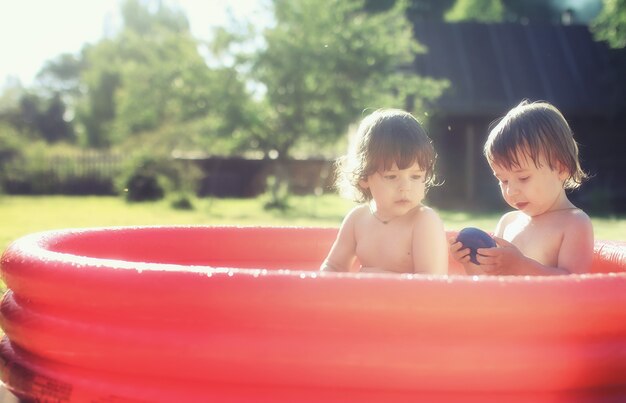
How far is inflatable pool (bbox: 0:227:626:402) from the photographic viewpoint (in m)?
1.69

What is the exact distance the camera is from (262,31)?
1591 centimetres

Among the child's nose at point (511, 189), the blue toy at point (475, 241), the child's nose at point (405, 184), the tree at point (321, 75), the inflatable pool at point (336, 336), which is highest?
the tree at point (321, 75)

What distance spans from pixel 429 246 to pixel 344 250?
0.41 meters

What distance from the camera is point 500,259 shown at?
2.43 meters

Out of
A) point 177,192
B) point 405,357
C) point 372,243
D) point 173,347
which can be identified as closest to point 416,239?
point 372,243

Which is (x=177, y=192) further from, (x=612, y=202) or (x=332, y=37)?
(x=612, y=202)

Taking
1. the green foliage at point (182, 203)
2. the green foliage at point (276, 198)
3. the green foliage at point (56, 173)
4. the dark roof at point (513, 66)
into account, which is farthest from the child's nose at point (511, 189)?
the green foliage at point (56, 173)

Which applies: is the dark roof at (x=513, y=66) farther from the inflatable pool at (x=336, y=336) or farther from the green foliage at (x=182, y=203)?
the inflatable pool at (x=336, y=336)

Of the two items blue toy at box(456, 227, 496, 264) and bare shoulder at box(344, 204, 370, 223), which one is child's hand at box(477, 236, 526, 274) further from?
bare shoulder at box(344, 204, 370, 223)

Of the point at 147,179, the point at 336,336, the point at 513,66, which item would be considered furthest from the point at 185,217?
the point at 336,336

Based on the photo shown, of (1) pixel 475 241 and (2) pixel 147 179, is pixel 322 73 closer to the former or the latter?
(2) pixel 147 179

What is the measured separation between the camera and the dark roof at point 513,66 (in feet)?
54.7

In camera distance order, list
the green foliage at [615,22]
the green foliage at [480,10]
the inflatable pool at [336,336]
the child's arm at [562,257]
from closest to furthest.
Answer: the inflatable pool at [336,336], the child's arm at [562,257], the green foliage at [615,22], the green foliage at [480,10]

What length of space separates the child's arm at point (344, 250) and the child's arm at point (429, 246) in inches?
13.2
